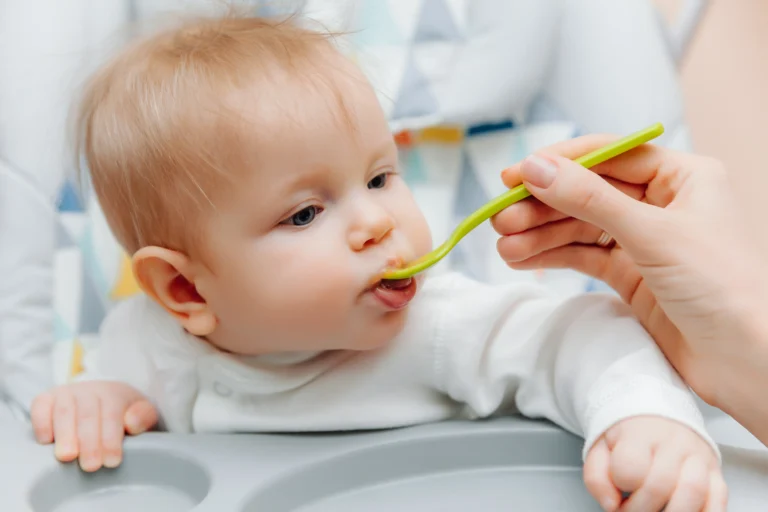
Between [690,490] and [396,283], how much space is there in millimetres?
265

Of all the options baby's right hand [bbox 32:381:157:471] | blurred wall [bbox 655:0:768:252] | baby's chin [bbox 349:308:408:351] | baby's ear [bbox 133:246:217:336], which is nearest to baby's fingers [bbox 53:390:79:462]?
baby's right hand [bbox 32:381:157:471]

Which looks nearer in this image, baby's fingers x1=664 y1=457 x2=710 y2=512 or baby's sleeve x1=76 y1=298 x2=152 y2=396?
baby's fingers x1=664 y1=457 x2=710 y2=512

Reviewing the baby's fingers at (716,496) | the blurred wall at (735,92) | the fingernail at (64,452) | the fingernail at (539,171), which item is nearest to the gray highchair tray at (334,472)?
the fingernail at (64,452)

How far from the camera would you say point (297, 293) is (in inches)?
27.4

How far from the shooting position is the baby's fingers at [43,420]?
78 cm

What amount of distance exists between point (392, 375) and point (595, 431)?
20 cm

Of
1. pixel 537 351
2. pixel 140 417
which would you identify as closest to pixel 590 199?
pixel 537 351

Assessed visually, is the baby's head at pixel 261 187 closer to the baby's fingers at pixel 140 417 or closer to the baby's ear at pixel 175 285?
the baby's ear at pixel 175 285

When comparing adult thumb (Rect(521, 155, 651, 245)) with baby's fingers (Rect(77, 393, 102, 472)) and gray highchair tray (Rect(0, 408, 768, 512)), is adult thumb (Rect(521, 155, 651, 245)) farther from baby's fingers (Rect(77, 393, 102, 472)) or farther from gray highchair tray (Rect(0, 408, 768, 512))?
baby's fingers (Rect(77, 393, 102, 472))

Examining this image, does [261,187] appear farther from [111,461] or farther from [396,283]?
[111,461]

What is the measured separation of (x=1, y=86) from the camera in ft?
3.33

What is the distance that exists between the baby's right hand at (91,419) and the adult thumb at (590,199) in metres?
0.41

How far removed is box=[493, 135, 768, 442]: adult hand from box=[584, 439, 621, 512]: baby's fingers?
12 centimetres

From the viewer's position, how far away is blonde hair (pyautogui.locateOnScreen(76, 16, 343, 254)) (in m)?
0.70
